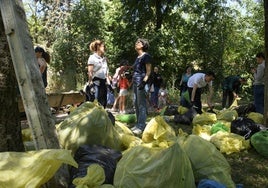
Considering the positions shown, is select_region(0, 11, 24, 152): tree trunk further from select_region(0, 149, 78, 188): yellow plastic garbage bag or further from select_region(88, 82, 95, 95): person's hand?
select_region(88, 82, 95, 95): person's hand

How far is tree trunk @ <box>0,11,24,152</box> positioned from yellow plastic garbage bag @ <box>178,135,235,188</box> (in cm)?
147

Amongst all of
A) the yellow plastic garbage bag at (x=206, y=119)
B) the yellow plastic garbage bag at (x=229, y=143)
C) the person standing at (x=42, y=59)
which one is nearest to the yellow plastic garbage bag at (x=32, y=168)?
the yellow plastic garbage bag at (x=229, y=143)

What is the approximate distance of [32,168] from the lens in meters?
2.30

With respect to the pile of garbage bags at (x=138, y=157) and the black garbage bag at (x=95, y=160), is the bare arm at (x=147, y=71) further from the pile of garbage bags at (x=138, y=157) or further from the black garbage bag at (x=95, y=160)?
the black garbage bag at (x=95, y=160)

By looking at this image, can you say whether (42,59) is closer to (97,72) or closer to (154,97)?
(97,72)

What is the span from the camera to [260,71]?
7605 mm

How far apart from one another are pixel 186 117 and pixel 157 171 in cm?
477

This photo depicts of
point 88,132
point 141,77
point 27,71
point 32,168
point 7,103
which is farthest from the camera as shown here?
point 141,77

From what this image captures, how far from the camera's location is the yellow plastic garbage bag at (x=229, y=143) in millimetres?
4805

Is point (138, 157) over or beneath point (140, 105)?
beneath

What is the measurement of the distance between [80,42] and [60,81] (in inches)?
75.1

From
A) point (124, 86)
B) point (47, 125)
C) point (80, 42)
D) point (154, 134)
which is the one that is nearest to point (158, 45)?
point (80, 42)

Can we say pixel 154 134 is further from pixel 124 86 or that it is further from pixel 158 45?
pixel 158 45

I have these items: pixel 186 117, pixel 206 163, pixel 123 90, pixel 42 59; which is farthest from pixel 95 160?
pixel 123 90
